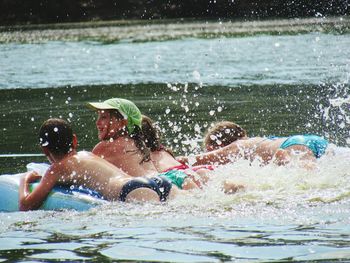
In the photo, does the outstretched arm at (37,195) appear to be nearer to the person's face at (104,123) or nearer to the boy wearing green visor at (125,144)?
the boy wearing green visor at (125,144)

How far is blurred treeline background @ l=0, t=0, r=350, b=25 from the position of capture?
69.8 metres

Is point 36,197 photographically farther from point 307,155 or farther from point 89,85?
point 89,85

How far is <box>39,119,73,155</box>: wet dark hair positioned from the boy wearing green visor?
0.67 meters

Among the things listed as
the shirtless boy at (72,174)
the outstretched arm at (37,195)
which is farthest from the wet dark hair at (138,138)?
the outstretched arm at (37,195)

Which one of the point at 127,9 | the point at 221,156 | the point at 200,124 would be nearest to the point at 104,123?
the point at 221,156

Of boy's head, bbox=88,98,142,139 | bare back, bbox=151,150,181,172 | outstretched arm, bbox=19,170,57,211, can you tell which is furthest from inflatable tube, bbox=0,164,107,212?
bare back, bbox=151,150,181,172

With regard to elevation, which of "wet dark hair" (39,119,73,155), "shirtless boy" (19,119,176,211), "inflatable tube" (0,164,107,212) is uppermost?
"wet dark hair" (39,119,73,155)

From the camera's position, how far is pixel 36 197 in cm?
861

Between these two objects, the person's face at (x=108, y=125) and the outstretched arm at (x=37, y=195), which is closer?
the outstretched arm at (x=37, y=195)

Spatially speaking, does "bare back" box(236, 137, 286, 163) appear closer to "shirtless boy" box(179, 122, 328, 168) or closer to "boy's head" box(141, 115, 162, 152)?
"shirtless boy" box(179, 122, 328, 168)

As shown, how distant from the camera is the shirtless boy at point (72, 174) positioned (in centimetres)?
847

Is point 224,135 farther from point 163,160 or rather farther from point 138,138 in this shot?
point 138,138

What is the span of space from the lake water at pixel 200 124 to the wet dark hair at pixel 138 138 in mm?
659

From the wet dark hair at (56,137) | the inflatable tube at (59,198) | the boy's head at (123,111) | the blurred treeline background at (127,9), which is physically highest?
the blurred treeline background at (127,9)
